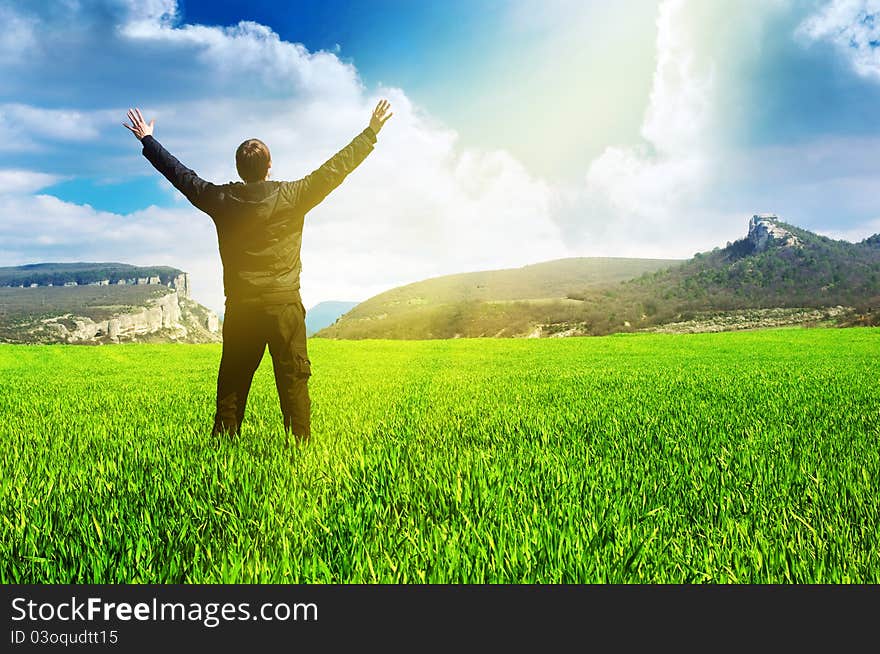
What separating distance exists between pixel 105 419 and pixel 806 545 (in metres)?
7.72

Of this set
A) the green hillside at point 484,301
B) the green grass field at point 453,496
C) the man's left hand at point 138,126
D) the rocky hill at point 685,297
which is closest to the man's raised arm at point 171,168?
the man's left hand at point 138,126

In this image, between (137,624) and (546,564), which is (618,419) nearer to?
(546,564)

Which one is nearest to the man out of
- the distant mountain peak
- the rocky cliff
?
the rocky cliff

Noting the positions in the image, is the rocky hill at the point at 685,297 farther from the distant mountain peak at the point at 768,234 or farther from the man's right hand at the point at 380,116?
the man's right hand at the point at 380,116

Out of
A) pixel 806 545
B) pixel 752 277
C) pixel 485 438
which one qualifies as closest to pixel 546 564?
Result: pixel 806 545

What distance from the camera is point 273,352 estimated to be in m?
5.21

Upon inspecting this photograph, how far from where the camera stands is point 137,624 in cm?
192

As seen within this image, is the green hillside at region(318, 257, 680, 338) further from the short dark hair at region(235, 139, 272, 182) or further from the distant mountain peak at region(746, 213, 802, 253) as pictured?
the short dark hair at region(235, 139, 272, 182)

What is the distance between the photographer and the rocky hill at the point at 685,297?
9212cm

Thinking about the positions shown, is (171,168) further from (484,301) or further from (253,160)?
(484,301)

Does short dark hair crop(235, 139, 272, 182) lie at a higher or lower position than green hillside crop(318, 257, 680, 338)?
lower

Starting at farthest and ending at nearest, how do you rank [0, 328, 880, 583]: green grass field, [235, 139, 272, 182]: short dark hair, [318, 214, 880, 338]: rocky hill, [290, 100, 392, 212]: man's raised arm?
[318, 214, 880, 338]: rocky hill, [235, 139, 272, 182]: short dark hair, [290, 100, 392, 212]: man's raised arm, [0, 328, 880, 583]: green grass field

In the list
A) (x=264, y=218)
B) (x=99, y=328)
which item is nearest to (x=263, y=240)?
(x=264, y=218)

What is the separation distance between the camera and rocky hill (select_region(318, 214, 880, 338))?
9212 centimetres
